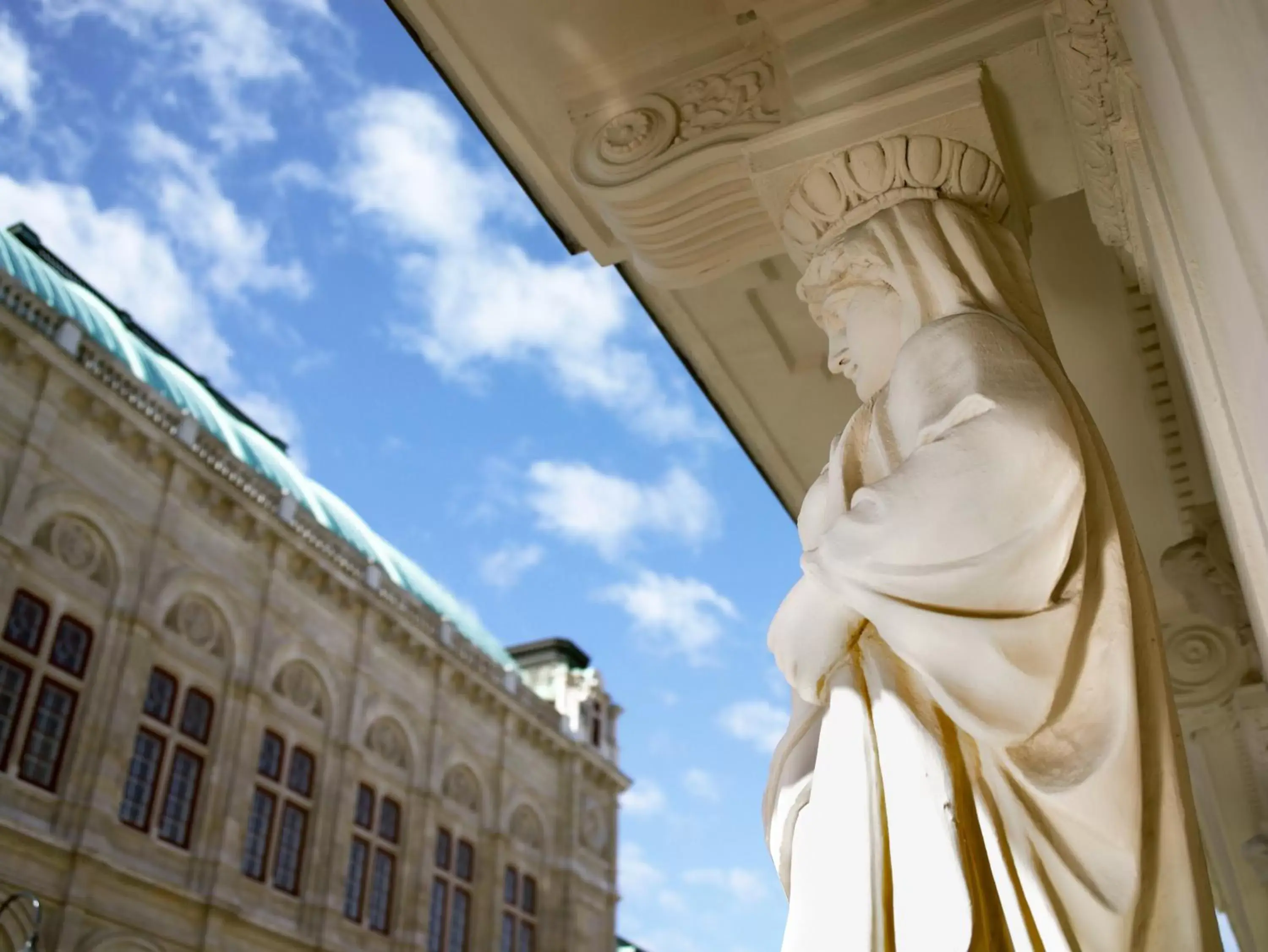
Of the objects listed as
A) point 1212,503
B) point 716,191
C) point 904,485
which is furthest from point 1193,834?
point 1212,503

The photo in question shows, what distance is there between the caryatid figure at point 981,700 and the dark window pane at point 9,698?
14.6 meters

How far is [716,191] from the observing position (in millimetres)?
3172

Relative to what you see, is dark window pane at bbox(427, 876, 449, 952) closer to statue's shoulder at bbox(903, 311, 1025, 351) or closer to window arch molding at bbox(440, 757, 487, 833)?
window arch molding at bbox(440, 757, 487, 833)

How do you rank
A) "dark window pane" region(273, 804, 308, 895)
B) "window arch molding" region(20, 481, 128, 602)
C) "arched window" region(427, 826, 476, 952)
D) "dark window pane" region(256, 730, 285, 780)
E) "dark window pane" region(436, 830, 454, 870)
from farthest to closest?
"dark window pane" region(436, 830, 454, 870) < "arched window" region(427, 826, 476, 952) < "dark window pane" region(256, 730, 285, 780) < "dark window pane" region(273, 804, 308, 895) < "window arch molding" region(20, 481, 128, 602)

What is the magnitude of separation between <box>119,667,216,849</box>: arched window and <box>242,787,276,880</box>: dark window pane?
1.14m

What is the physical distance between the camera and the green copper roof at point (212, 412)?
18062 millimetres

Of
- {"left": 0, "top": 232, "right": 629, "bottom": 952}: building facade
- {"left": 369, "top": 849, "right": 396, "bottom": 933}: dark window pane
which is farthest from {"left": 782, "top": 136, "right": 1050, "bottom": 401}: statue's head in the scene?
{"left": 369, "top": 849, "right": 396, "bottom": 933}: dark window pane

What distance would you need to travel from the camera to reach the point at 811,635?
6.55 ft

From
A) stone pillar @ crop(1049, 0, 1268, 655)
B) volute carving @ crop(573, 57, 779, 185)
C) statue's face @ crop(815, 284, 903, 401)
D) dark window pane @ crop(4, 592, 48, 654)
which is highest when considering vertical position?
dark window pane @ crop(4, 592, 48, 654)

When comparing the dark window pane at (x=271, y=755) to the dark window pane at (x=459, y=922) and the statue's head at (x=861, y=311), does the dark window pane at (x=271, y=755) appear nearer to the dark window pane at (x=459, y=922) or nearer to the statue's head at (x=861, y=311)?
the dark window pane at (x=459, y=922)

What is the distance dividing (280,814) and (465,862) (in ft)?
18.2

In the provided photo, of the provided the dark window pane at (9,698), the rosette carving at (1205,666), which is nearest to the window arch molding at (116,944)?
the dark window pane at (9,698)

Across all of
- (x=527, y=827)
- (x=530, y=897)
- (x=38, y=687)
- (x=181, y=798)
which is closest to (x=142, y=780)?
(x=181, y=798)

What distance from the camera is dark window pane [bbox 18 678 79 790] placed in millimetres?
14312
